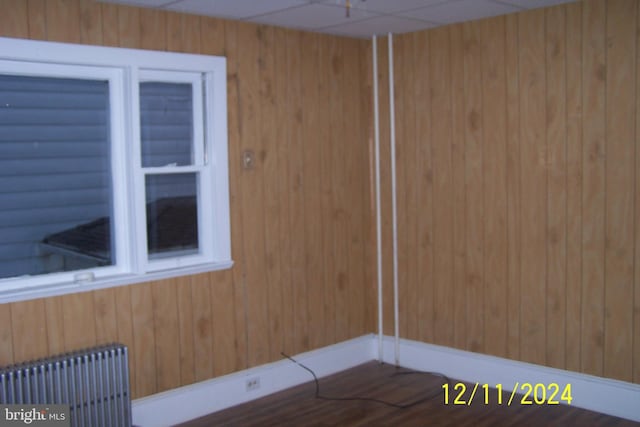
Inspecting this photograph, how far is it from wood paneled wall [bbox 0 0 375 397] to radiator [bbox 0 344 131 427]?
21 cm

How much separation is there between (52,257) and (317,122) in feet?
6.86

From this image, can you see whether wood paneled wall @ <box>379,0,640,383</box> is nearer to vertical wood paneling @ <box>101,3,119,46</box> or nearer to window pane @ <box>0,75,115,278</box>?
vertical wood paneling @ <box>101,3,119,46</box>

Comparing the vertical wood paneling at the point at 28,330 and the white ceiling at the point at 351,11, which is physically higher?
the white ceiling at the point at 351,11

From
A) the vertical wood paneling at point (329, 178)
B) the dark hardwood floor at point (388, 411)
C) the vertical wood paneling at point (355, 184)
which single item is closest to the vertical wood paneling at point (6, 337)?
the dark hardwood floor at point (388, 411)

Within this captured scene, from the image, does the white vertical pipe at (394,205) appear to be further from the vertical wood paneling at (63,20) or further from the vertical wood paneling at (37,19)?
the vertical wood paneling at (37,19)

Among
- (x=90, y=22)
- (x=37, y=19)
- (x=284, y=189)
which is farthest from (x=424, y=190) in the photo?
(x=37, y=19)

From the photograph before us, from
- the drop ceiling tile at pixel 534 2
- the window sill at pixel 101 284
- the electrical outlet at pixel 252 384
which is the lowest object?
the electrical outlet at pixel 252 384

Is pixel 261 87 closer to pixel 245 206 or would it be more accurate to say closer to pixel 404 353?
pixel 245 206

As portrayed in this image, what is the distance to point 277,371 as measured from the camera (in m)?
4.80

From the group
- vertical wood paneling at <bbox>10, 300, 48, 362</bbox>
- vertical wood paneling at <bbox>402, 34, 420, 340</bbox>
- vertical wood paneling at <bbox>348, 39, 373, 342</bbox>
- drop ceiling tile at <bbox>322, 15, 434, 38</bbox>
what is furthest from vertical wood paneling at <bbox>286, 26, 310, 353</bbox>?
vertical wood paneling at <bbox>10, 300, 48, 362</bbox>

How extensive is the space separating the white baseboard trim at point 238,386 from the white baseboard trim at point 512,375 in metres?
0.31

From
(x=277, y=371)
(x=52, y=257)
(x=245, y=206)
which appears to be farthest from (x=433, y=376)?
(x=52, y=257)

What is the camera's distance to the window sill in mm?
3625

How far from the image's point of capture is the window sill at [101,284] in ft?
11.9
